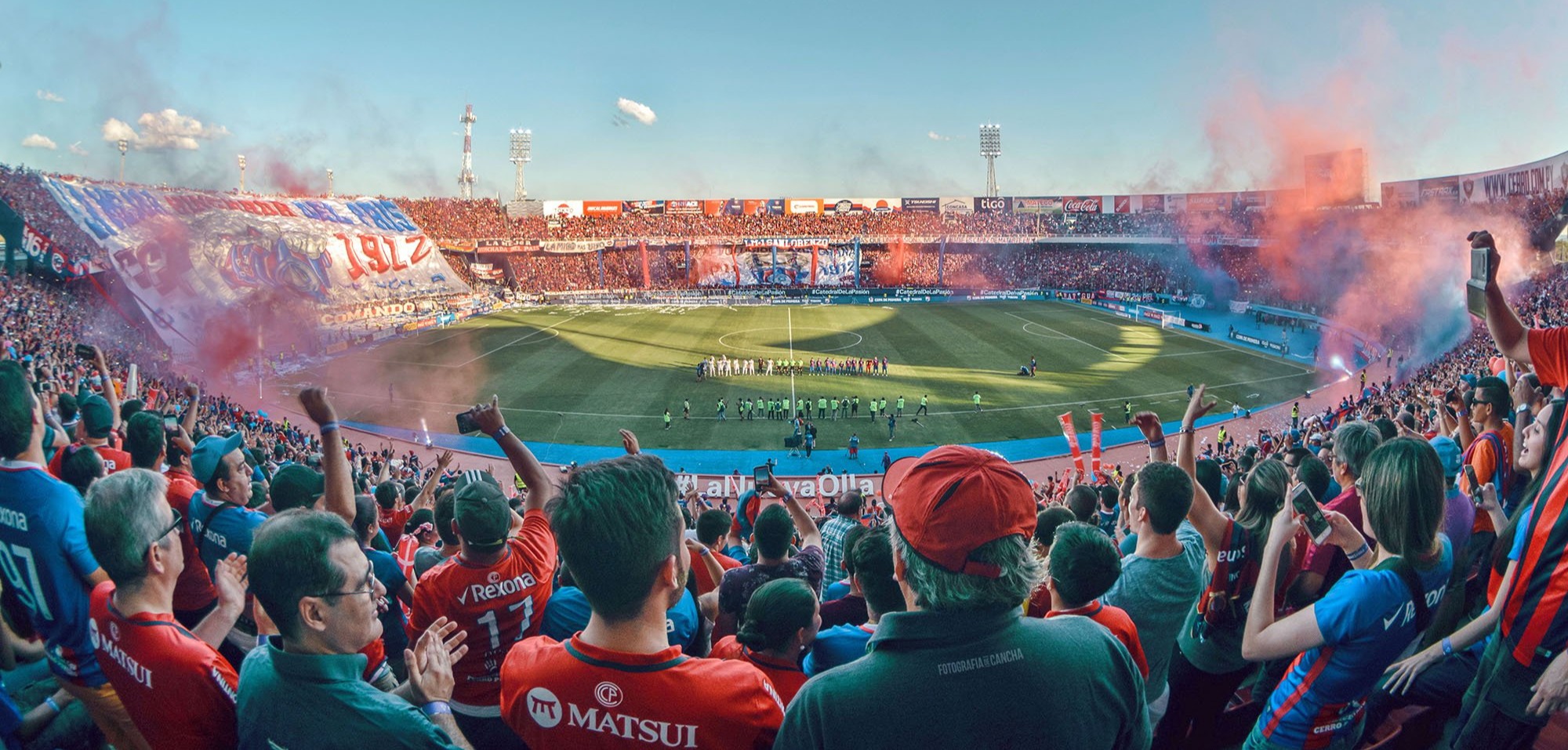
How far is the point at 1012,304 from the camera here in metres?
68.1

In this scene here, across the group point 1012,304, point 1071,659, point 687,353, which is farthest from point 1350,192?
point 1071,659

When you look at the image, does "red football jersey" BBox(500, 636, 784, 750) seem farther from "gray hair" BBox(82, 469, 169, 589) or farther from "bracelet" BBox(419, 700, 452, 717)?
"gray hair" BBox(82, 469, 169, 589)

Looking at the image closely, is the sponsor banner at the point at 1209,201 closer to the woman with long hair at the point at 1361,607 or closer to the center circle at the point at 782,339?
the center circle at the point at 782,339

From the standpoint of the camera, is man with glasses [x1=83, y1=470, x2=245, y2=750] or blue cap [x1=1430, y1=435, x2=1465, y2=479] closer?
man with glasses [x1=83, y1=470, x2=245, y2=750]

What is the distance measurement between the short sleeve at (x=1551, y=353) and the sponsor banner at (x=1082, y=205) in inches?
3555

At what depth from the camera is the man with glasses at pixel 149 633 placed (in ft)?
11.4

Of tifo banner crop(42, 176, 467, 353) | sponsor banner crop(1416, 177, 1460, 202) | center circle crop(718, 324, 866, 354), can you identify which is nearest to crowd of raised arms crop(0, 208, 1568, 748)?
tifo banner crop(42, 176, 467, 353)

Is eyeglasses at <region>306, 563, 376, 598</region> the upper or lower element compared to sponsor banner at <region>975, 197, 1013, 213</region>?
lower

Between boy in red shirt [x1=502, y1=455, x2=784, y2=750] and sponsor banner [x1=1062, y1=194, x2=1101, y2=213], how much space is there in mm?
93528

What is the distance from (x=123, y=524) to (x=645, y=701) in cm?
260

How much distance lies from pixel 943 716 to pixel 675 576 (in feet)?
3.53

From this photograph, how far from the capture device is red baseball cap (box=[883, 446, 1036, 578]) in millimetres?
2553

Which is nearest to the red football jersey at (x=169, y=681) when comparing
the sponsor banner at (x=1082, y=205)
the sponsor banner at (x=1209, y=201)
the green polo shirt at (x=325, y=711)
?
the green polo shirt at (x=325, y=711)

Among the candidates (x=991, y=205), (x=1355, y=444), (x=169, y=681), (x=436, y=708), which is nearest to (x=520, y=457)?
(x=169, y=681)
